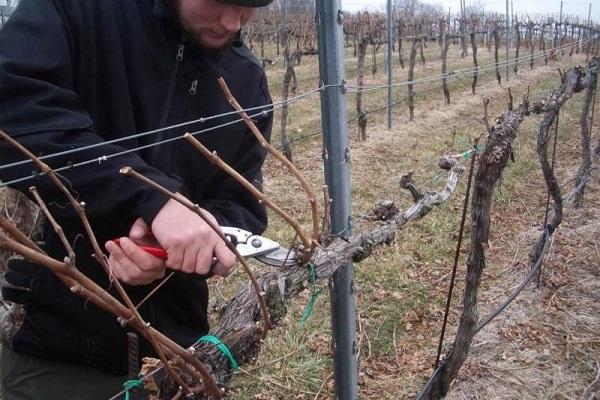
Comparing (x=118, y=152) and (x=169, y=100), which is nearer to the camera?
(x=118, y=152)

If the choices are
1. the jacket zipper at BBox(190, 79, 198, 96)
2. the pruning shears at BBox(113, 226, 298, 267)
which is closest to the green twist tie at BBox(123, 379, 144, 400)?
the pruning shears at BBox(113, 226, 298, 267)

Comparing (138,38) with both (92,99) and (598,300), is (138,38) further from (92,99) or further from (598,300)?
(598,300)

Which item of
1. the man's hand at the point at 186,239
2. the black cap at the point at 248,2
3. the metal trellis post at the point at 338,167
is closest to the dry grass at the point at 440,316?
the metal trellis post at the point at 338,167

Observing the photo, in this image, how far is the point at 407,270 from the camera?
4.69 m

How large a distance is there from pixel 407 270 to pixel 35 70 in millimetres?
4021

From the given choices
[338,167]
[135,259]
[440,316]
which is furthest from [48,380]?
[440,316]

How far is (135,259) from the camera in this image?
970 millimetres

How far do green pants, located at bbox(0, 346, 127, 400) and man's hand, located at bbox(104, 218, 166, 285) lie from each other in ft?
1.84

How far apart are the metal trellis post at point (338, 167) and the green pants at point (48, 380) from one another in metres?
0.88

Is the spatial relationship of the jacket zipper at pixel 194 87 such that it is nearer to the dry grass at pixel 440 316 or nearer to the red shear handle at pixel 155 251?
the red shear handle at pixel 155 251

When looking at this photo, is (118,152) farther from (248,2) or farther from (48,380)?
(48,380)

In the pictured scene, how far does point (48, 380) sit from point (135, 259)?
2.22 feet

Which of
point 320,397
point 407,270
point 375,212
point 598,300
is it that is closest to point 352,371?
point 375,212

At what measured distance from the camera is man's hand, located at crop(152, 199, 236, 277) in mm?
955
